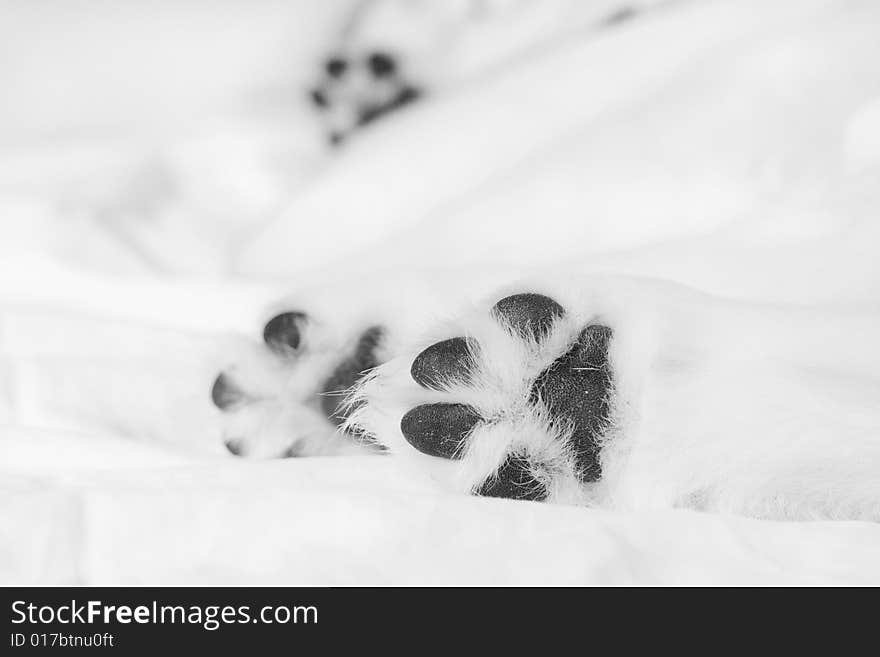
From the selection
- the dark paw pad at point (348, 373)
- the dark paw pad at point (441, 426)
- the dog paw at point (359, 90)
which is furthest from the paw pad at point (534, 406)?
the dog paw at point (359, 90)

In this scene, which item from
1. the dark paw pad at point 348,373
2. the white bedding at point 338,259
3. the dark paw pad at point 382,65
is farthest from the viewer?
the dark paw pad at point 382,65

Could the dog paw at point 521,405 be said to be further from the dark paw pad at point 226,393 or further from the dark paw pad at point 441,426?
the dark paw pad at point 226,393

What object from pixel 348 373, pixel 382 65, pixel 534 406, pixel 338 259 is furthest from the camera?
pixel 382 65

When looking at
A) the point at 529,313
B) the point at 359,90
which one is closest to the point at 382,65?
the point at 359,90

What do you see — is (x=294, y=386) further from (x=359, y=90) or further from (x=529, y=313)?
(x=359, y=90)

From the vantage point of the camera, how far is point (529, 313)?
51 centimetres

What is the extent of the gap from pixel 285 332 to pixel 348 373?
0.06 m

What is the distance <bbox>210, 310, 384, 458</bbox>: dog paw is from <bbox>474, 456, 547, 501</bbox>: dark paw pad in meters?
0.12

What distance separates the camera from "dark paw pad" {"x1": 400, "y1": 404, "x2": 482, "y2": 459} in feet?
1.64

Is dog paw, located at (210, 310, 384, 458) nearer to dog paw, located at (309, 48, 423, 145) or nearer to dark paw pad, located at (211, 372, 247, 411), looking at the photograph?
dark paw pad, located at (211, 372, 247, 411)

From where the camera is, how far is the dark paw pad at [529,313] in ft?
1.66

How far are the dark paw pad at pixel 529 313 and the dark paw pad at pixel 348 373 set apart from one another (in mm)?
125

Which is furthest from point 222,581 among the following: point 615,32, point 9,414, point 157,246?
point 615,32

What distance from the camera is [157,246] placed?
975 mm
